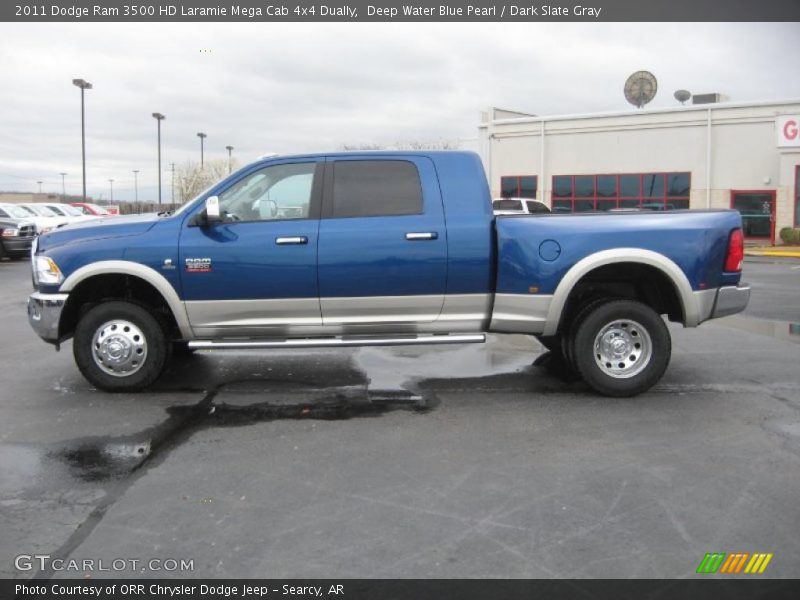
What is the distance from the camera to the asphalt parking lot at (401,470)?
3.73 metres

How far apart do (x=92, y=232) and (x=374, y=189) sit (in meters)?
2.46

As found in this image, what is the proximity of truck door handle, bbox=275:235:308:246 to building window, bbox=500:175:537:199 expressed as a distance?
2910 centimetres

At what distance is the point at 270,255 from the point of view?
6594mm

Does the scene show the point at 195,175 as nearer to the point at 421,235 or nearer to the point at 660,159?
the point at 660,159

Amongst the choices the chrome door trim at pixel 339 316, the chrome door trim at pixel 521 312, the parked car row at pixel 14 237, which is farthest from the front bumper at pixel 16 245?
the chrome door trim at pixel 521 312

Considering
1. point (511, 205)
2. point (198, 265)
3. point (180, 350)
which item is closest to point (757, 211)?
point (511, 205)

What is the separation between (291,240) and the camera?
21.6ft

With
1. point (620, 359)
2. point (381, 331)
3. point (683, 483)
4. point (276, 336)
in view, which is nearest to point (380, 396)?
point (381, 331)

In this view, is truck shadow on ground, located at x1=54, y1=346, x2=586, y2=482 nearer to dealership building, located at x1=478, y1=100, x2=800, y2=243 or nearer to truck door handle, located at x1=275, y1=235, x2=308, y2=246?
truck door handle, located at x1=275, y1=235, x2=308, y2=246

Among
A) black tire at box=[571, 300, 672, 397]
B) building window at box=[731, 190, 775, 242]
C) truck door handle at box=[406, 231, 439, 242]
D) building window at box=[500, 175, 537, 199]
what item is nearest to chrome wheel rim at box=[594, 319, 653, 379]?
black tire at box=[571, 300, 672, 397]

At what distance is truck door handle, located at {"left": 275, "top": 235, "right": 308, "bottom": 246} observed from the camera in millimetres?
6590

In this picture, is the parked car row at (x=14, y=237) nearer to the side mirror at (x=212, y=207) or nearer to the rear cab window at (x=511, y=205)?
the rear cab window at (x=511, y=205)

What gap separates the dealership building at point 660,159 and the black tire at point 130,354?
2667 cm

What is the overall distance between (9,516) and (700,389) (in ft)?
18.1
